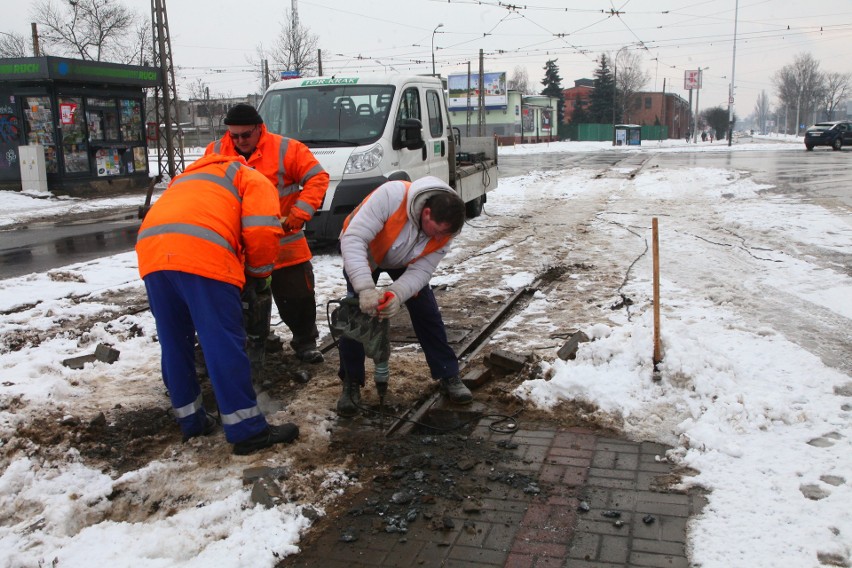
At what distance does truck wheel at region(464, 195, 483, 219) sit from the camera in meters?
13.1

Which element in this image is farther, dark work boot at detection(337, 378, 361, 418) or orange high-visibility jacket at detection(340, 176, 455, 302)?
dark work boot at detection(337, 378, 361, 418)

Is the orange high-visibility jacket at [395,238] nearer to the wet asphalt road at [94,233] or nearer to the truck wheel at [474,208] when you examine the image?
the wet asphalt road at [94,233]

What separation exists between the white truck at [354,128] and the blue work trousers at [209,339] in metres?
4.96

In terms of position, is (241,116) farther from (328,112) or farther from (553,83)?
(553,83)

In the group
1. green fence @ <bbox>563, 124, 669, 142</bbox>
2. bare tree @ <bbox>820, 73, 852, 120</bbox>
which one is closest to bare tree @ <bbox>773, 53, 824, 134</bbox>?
bare tree @ <bbox>820, 73, 852, 120</bbox>

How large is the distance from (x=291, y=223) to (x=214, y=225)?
4.67 feet

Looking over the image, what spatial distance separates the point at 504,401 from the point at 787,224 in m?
8.48

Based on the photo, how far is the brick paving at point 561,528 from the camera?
3.05m

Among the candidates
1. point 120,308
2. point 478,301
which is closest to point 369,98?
point 478,301

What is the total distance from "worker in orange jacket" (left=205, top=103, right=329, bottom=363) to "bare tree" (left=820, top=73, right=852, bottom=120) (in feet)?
356

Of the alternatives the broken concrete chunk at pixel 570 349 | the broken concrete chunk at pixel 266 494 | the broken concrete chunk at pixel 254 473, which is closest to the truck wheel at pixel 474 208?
the broken concrete chunk at pixel 570 349

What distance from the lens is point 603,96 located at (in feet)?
270

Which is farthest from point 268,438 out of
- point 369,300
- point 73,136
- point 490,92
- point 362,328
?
point 490,92

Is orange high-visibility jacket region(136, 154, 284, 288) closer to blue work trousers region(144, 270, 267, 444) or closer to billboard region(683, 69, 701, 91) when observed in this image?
blue work trousers region(144, 270, 267, 444)
